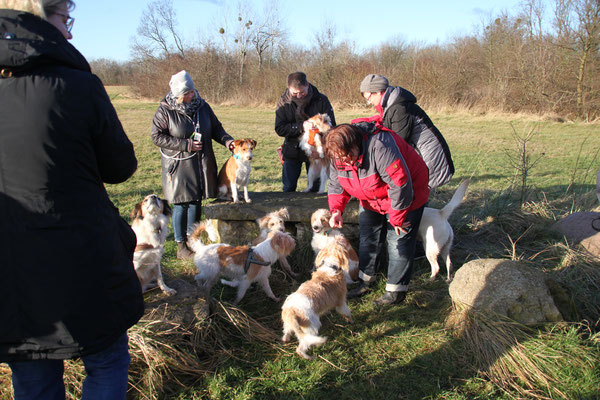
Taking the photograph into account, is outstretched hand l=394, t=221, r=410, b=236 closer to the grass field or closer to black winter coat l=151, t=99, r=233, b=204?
the grass field

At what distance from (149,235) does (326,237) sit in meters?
1.95

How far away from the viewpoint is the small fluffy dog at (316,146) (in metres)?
5.47

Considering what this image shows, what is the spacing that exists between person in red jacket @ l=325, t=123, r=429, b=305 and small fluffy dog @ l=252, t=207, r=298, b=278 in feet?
2.91

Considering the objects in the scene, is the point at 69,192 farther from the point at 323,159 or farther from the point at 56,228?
the point at 323,159

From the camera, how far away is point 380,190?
374 centimetres

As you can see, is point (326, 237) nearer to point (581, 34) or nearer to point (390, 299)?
point (390, 299)

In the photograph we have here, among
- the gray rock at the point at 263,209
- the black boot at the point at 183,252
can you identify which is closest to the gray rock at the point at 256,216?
the gray rock at the point at 263,209

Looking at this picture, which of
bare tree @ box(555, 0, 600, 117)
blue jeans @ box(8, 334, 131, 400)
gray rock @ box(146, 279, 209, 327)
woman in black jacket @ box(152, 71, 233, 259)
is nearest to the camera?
blue jeans @ box(8, 334, 131, 400)

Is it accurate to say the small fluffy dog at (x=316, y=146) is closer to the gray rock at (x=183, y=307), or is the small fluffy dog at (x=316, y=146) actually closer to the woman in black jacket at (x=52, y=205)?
the gray rock at (x=183, y=307)

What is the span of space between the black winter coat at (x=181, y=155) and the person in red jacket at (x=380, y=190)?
1801 mm

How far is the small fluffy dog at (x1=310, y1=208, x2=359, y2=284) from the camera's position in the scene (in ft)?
14.2

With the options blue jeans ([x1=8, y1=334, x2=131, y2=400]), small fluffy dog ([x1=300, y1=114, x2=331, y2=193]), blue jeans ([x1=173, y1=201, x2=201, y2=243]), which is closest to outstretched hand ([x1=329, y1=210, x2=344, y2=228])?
small fluffy dog ([x1=300, y1=114, x2=331, y2=193])

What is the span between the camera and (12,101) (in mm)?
1441

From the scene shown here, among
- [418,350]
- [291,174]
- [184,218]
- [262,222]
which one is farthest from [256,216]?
[418,350]
